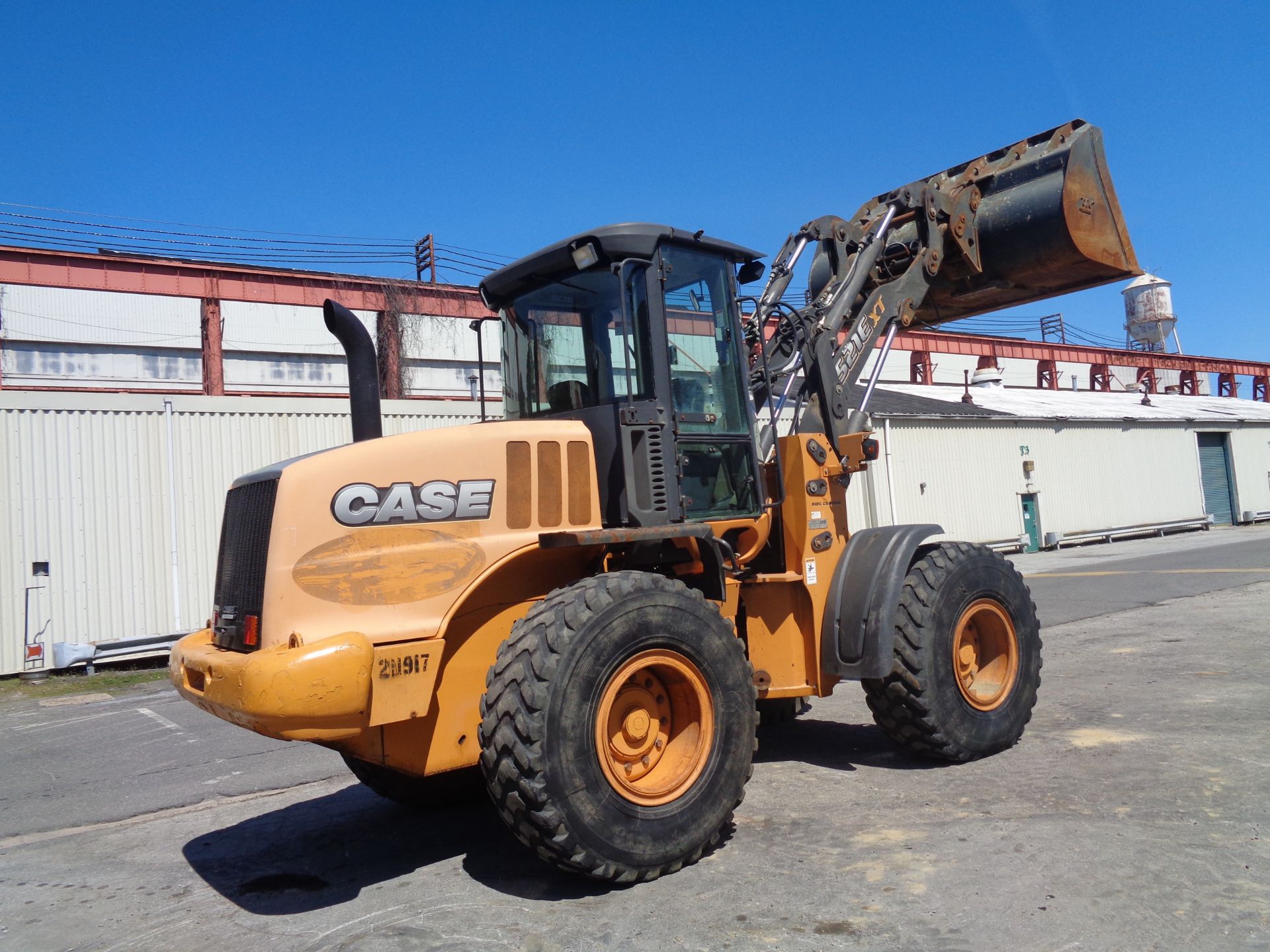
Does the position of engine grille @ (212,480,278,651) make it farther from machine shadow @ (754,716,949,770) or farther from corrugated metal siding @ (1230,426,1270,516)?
corrugated metal siding @ (1230,426,1270,516)

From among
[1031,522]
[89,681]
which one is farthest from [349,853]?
[1031,522]

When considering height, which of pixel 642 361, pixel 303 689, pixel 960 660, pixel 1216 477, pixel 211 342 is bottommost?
pixel 960 660

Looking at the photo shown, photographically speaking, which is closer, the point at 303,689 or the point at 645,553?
the point at 303,689

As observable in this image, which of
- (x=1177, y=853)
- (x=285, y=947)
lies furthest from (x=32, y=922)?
(x=1177, y=853)

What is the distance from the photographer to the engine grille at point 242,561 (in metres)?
4.17

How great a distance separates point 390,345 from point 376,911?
25.2 m

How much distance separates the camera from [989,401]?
30156 mm

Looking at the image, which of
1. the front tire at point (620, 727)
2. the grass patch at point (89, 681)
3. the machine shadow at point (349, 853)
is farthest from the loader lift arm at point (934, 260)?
the grass patch at point (89, 681)

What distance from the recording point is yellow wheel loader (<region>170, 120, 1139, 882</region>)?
398 centimetres

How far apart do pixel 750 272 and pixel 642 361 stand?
1116mm

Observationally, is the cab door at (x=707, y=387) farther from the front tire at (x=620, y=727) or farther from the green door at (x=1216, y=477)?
the green door at (x=1216, y=477)

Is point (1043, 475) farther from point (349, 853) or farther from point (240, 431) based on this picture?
point (349, 853)

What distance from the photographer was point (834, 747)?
6.37 metres

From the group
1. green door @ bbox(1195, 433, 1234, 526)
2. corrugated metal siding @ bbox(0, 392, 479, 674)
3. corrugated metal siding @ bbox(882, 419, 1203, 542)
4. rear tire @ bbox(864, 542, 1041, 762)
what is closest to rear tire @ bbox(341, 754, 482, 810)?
rear tire @ bbox(864, 542, 1041, 762)
